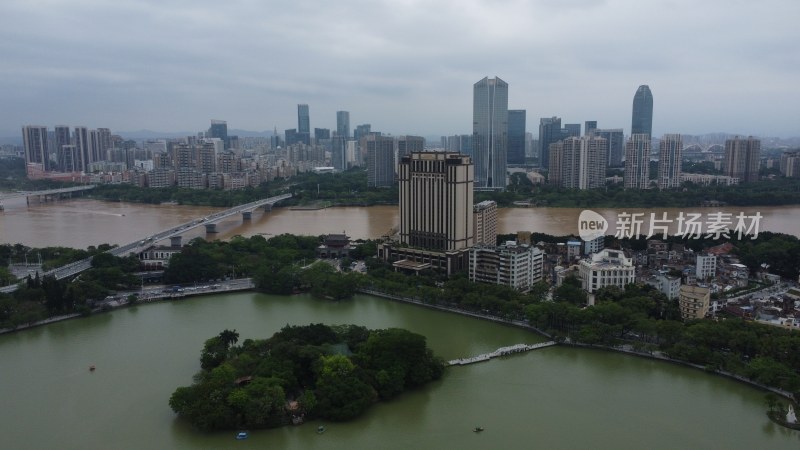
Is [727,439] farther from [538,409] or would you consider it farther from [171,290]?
[171,290]

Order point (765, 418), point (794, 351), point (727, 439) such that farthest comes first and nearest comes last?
1. point (794, 351)
2. point (765, 418)
3. point (727, 439)

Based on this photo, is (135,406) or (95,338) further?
(95,338)

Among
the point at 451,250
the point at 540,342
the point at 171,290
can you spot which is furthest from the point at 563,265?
the point at 171,290

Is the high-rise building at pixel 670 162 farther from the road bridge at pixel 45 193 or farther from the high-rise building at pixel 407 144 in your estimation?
the road bridge at pixel 45 193

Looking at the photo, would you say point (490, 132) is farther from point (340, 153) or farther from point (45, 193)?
point (45, 193)

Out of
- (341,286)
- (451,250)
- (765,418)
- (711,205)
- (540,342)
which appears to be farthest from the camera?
(711,205)

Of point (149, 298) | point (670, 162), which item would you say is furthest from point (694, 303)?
point (670, 162)

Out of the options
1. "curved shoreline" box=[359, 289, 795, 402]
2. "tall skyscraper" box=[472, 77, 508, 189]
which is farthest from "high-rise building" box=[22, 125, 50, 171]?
"curved shoreline" box=[359, 289, 795, 402]
